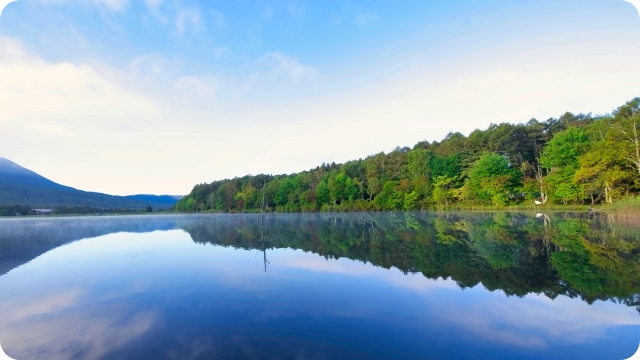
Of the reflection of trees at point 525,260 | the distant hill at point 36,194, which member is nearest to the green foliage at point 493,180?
the reflection of trees at point 525,260

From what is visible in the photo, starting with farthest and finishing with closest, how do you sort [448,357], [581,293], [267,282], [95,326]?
[267,282], [581,293], [95,326], [448,357]

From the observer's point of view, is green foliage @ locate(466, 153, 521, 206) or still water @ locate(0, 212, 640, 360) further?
green foliage @ locate(466, 153, 521, 206)

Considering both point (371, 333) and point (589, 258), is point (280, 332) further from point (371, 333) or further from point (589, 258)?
point (589, 258)

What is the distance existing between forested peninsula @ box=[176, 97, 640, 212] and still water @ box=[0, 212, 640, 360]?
72.3ft

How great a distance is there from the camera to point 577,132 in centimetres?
3253

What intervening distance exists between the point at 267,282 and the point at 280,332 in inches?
109

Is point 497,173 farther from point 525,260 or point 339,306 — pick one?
point 339,306

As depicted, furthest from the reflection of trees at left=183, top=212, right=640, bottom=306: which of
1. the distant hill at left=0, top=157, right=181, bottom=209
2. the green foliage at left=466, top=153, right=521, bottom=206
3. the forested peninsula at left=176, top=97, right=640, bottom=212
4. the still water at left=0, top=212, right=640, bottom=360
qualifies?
the distant hill at left=0, top=157, right=181, bottom=209

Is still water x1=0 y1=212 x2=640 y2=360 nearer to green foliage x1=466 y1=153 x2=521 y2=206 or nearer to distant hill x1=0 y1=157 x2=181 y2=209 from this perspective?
green foliage x1=466 y1=153 x2=521 y2=206

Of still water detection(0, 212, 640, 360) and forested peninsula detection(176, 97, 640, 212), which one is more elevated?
forested peninsula detection(176, 97, 640, 212)

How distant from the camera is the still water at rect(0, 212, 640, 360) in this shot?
12.1 ft

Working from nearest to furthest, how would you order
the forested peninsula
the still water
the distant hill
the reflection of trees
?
1. the still water
2. the reflection of trees
3. the forested peninsula
4. the distant hill

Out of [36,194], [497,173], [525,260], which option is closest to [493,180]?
[497,173]

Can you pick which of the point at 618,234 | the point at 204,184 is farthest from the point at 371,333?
the point at 204,184
